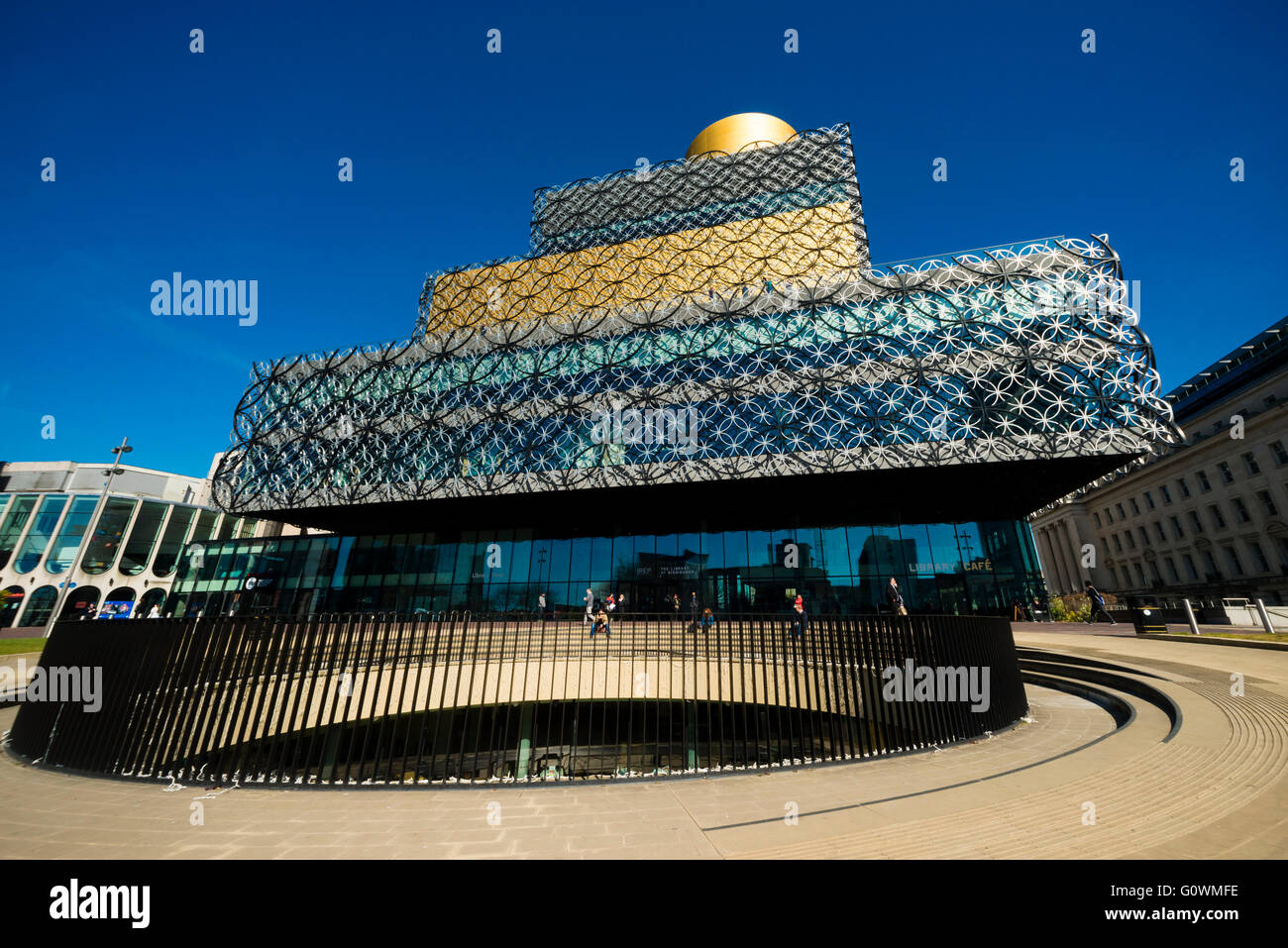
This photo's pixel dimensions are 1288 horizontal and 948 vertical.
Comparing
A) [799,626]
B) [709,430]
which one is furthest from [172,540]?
[799,626]

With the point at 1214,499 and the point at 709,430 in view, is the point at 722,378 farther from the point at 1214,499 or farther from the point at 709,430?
the point at 1214,499

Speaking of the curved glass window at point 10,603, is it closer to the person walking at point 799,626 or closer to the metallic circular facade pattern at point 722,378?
the metallic circular facade pattern at point 722,378

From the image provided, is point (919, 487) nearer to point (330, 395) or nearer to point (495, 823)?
point (495, 823)

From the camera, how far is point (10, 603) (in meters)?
49.2

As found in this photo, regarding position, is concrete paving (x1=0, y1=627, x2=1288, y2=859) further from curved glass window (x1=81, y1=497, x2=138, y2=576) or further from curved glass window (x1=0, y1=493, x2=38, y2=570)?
curved glass window (x1=0, y1=493, x2=38, y2=570)

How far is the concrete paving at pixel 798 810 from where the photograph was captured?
405 centimetres

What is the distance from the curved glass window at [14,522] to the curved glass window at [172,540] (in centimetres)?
1118

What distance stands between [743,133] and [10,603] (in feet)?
282

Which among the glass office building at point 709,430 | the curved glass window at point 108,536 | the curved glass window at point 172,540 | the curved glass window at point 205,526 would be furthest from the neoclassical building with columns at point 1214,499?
the curved glass window at point 108,536

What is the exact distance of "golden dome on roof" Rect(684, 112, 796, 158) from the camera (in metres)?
49.9

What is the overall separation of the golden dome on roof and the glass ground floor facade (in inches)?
1606

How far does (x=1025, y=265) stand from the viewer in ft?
83.8
